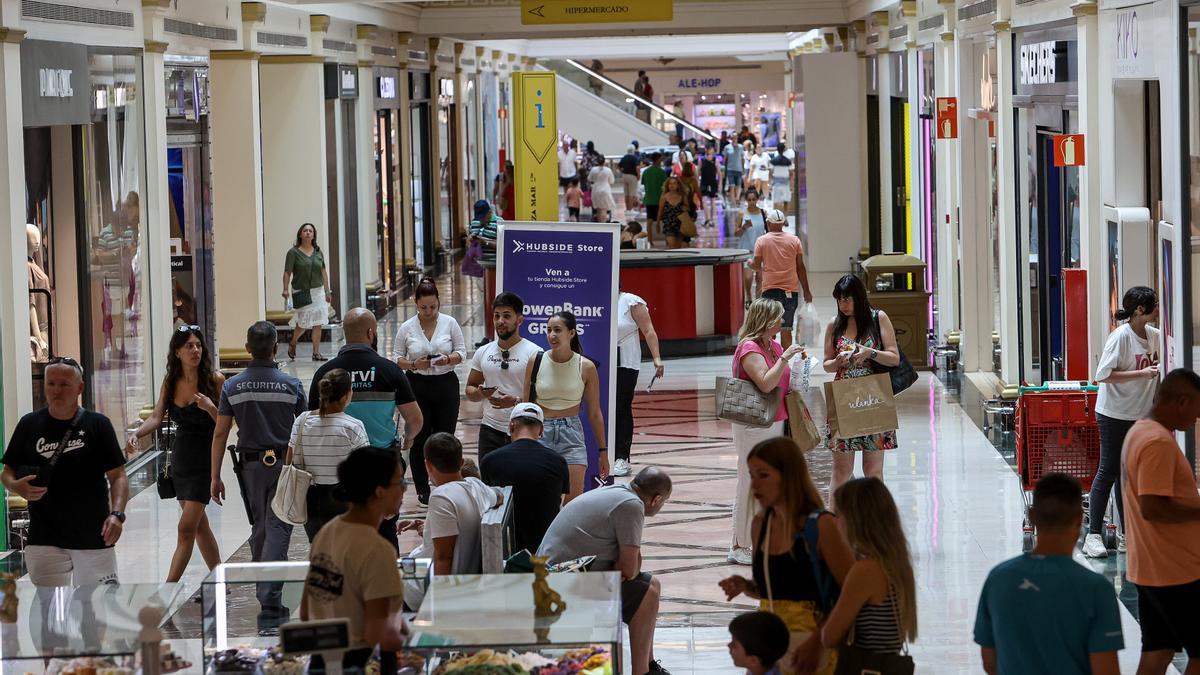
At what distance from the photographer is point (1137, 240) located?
9078mm

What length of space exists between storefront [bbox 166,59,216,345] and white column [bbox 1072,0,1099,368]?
743cm

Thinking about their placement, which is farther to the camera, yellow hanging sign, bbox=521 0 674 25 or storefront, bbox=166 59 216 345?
yellow hanging sign, bbox=521 0 674 25

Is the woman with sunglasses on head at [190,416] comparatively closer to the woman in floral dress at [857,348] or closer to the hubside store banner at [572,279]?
the hubside store banner at [572,279]

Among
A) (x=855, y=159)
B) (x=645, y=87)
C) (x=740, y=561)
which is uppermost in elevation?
(x=645, y=87)

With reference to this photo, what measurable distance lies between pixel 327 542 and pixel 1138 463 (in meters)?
2.67

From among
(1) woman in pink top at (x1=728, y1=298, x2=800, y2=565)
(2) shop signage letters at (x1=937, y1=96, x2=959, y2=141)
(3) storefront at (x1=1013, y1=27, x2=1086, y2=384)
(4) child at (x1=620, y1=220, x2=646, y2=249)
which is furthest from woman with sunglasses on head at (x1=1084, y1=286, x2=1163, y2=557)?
(4) child at (x1=620, y1=220, x2=646, y2=249)

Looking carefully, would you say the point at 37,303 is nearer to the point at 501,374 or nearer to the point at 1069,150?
the point at 501,374

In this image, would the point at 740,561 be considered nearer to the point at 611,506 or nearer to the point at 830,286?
the point at 611,506

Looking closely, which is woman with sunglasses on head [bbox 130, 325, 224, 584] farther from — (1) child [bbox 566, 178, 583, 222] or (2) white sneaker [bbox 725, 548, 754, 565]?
(1) child [bbox 566, 178, 583, 222]

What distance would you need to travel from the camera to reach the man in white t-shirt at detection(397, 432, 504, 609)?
6172 millimetres

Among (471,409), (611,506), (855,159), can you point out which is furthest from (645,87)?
(611,506)

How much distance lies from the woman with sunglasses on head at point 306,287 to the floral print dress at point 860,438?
322 inches

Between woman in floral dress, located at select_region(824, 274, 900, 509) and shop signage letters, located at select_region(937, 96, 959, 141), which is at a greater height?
shop signage letters, located at select_region(937, 96, 959, 141)

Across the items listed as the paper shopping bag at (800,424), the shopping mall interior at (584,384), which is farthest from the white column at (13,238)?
the paper shopping bag at (800,424)
